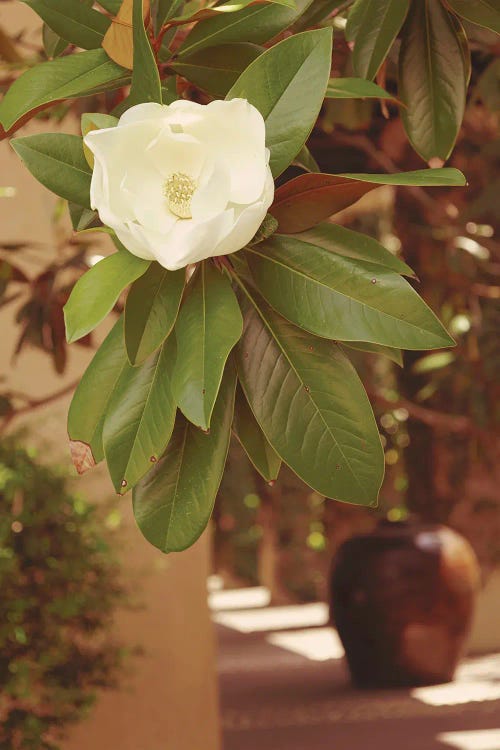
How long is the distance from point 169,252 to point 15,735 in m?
2.01

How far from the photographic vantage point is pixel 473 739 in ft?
11.5

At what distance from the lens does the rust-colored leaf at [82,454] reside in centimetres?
71

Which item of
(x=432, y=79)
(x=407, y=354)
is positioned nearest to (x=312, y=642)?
(x=407, y=354)

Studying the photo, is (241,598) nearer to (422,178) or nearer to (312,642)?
(312,642)

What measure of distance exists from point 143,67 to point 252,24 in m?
0.13

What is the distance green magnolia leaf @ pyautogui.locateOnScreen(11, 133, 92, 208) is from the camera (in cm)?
72

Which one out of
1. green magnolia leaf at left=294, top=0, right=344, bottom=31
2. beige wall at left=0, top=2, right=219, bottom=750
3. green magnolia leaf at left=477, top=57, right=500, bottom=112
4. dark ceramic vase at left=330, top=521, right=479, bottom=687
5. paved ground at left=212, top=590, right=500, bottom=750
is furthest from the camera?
dark ceramic vase at left=330, top=521, right=479, bottom=687

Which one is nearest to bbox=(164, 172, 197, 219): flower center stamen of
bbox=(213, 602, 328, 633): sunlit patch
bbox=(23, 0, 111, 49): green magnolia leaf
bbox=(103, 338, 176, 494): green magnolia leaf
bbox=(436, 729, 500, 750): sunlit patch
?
bbox=(103, 338, 176, 494): green magnolia leaf

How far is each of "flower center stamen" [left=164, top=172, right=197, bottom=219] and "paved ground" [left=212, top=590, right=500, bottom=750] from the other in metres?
3.08

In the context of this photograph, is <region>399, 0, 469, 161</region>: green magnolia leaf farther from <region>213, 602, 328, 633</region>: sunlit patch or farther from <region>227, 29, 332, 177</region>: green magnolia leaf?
<region>213, 602, 328, 633</region>: sunlit patch

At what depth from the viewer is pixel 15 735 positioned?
2379 millimetres

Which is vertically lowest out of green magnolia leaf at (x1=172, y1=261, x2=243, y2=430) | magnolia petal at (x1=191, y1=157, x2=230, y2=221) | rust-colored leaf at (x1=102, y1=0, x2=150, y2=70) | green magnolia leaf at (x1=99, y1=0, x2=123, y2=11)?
green magnolia leaf at (x1=172, y1=261, x2=243, y2=430)

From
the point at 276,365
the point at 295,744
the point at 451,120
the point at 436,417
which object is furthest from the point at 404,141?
the point at 276,365

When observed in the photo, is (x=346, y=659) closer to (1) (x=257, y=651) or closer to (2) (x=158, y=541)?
(1) (x=257, y=651)
